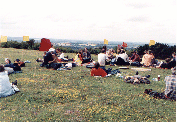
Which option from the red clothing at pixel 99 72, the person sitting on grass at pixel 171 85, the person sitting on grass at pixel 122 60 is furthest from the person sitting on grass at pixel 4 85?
the person sitting on grass at pixel 122 60

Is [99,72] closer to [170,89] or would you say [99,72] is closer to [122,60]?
[170,89]

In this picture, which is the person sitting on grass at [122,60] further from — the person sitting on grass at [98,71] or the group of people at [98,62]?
the person sitting on grass at [98,71]

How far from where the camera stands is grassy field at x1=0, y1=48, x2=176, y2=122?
631 cm

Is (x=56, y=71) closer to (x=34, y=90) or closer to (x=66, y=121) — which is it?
(x=34, y=90)

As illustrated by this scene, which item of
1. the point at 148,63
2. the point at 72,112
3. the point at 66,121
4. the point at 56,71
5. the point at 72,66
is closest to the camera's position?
the point at 66,121

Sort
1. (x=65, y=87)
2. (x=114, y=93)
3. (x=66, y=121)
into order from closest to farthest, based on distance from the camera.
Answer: (x=66, y=121) < (x=114, y=93) < (x=65, y=87)

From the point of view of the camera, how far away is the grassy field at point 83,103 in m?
6.31

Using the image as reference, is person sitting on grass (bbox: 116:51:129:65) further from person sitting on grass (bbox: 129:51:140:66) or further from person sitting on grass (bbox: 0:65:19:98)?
person sitting on grass (bbox: 0:65:19:98)

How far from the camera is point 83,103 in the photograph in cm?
736

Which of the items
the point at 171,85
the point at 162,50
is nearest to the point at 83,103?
the point at 171,85

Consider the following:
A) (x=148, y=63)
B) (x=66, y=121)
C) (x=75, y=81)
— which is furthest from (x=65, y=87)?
(x=148, y=63)

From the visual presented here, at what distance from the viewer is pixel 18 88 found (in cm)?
893

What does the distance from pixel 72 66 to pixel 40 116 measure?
9009mm

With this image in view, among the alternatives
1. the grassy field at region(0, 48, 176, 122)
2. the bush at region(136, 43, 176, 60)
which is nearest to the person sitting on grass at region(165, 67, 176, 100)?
the grassy field at region(0, 48, 176, 122)
